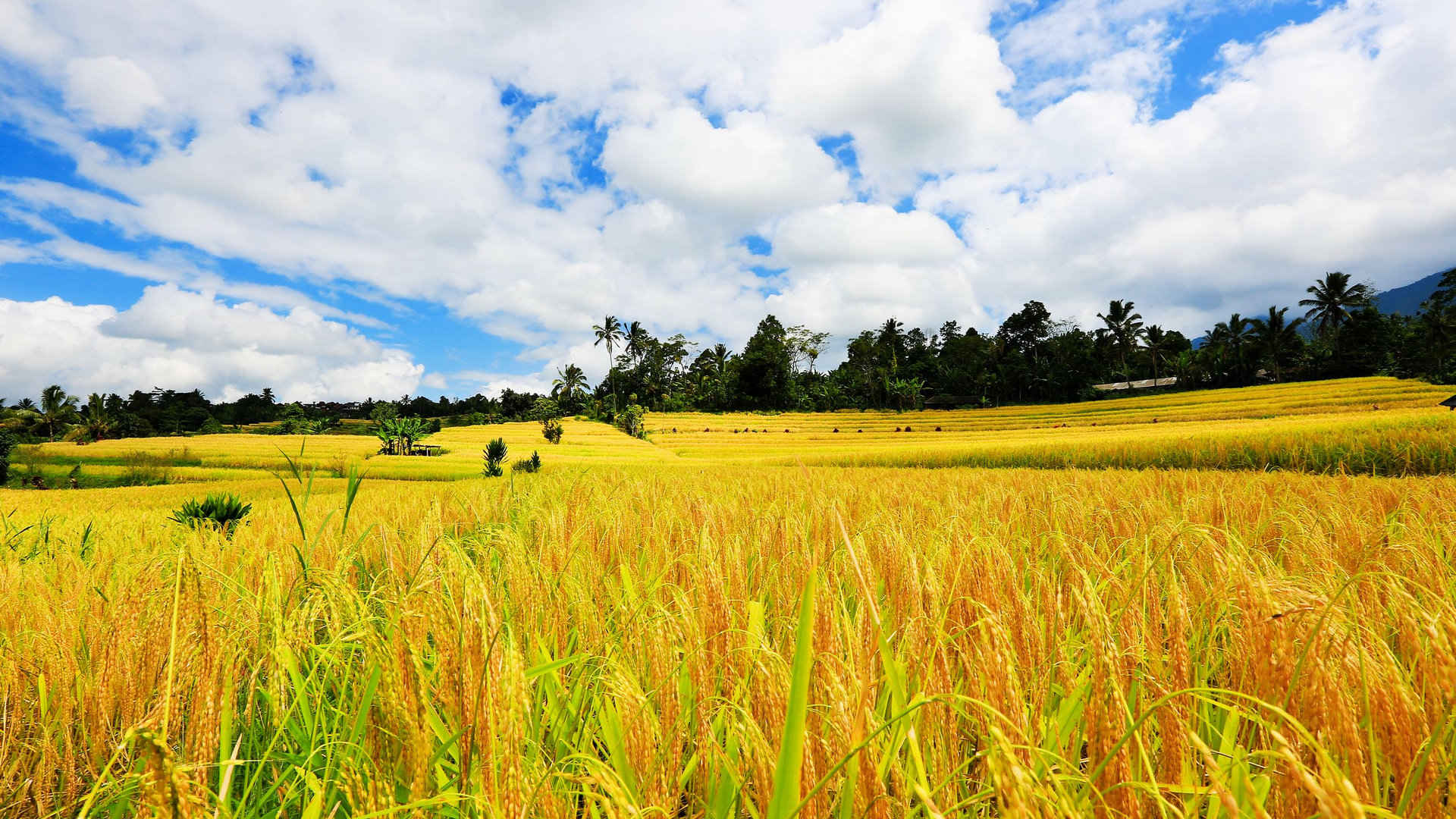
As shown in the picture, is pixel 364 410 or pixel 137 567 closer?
pixel 137 567

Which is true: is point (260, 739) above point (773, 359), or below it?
below

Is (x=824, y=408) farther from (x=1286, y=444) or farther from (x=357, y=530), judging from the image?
(x=357, y=530)

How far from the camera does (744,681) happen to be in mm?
1421

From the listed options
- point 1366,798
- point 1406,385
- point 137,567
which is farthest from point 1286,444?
point 1406,385

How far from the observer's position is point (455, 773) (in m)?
1.31

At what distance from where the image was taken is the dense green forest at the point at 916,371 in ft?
155

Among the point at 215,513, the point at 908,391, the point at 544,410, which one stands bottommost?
the point at 215,513

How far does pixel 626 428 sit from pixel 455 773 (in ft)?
163

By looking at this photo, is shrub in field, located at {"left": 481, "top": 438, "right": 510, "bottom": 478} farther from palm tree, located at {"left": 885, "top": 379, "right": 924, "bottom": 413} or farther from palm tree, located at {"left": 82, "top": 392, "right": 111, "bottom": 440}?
palm tree, located at {"left": 885, "top": 379, "right": 924, "bottom": 413}

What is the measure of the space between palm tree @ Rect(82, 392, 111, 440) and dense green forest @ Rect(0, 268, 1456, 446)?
8.0 inches

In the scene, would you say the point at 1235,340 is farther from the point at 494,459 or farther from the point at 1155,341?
the point at 494,459

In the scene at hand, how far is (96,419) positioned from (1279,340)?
354ft

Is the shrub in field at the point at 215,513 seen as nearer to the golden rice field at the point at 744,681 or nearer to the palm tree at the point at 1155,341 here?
the golden rice field at the point at 744,681

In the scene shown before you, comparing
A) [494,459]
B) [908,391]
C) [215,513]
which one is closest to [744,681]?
[215,513]
